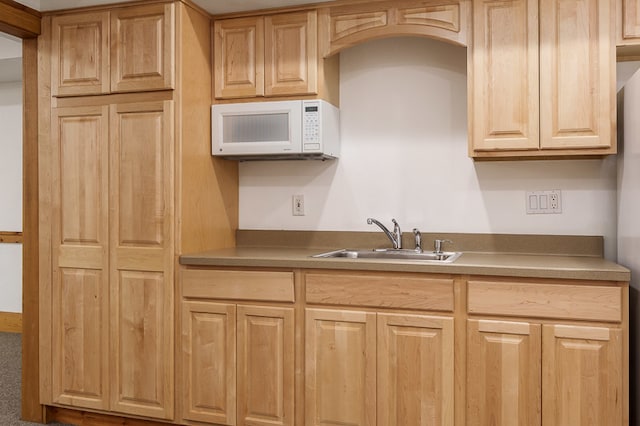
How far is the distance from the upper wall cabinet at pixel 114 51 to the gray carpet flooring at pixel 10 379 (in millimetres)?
1761

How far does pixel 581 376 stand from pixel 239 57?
2221 millimetres

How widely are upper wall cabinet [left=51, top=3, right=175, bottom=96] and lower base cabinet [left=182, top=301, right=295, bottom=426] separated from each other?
1.16m

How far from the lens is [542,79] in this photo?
2623mm

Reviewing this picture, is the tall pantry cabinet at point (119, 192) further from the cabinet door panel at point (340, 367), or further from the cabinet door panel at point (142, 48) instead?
the cabinet door panel at point (340, 367)

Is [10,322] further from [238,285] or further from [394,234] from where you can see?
[394,234]

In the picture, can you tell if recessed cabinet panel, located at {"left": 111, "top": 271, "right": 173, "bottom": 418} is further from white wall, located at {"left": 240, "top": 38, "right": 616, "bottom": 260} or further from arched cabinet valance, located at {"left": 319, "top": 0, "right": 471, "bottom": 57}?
arched cabinet valance, located at {"left": 319, "top": 0, "right": 471, "bottom": 57}

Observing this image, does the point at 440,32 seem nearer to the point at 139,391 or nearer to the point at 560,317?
the point at 560,317

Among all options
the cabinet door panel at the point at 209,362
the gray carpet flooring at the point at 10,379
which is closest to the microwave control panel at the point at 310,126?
the cabinet door panel at the point at 209,362

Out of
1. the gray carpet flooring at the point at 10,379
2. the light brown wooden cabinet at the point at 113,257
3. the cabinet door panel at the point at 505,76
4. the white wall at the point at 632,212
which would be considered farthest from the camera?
the gray carpet flooring at the point at 10,379

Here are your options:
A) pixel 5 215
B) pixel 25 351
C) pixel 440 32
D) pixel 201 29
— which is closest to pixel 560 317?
pixel 440 32

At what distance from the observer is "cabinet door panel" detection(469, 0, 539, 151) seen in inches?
104

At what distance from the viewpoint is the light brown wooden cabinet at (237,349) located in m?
2.69

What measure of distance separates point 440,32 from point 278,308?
1.52 m

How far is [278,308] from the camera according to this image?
2.69 meters
